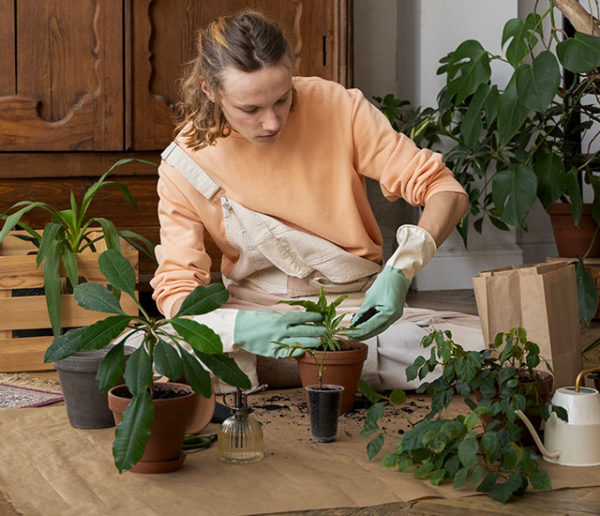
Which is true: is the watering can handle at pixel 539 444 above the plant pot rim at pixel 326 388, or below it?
below

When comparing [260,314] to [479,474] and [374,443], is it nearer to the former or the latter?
[374,443]

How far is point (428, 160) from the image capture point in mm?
1931

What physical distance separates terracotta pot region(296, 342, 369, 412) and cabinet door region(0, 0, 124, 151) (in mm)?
1536

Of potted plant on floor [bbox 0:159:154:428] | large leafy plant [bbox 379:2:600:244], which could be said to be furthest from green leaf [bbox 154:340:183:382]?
large leafy plant [bbox 379:2:600:244]

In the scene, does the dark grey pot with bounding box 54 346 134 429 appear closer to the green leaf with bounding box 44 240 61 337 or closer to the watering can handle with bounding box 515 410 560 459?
the green leaf with bounding box 44 240 61 337

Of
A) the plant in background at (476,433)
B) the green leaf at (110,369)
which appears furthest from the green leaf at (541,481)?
the green leaf at (110,369)

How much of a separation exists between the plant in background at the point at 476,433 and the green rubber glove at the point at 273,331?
276 millimetres

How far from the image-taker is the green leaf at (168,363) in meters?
1.24

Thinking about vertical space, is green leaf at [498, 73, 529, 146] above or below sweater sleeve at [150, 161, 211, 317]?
above

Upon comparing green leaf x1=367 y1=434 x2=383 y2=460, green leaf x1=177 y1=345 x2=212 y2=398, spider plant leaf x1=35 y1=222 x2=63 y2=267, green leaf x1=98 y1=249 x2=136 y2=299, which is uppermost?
spider plant leaf x1=35 y1=222 x2=63 y2=267

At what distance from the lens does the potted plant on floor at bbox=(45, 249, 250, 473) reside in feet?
4.00

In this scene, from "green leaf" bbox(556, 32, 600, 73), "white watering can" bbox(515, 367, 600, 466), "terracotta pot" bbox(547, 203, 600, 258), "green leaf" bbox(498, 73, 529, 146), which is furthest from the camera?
"terracotta pot" bbox(547, 203, 600, 258)

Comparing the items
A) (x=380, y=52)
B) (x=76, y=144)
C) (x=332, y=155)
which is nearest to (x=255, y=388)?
(x=332, y=155)

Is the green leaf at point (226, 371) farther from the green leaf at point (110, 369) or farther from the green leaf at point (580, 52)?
the green leaf at point (580, 52)
